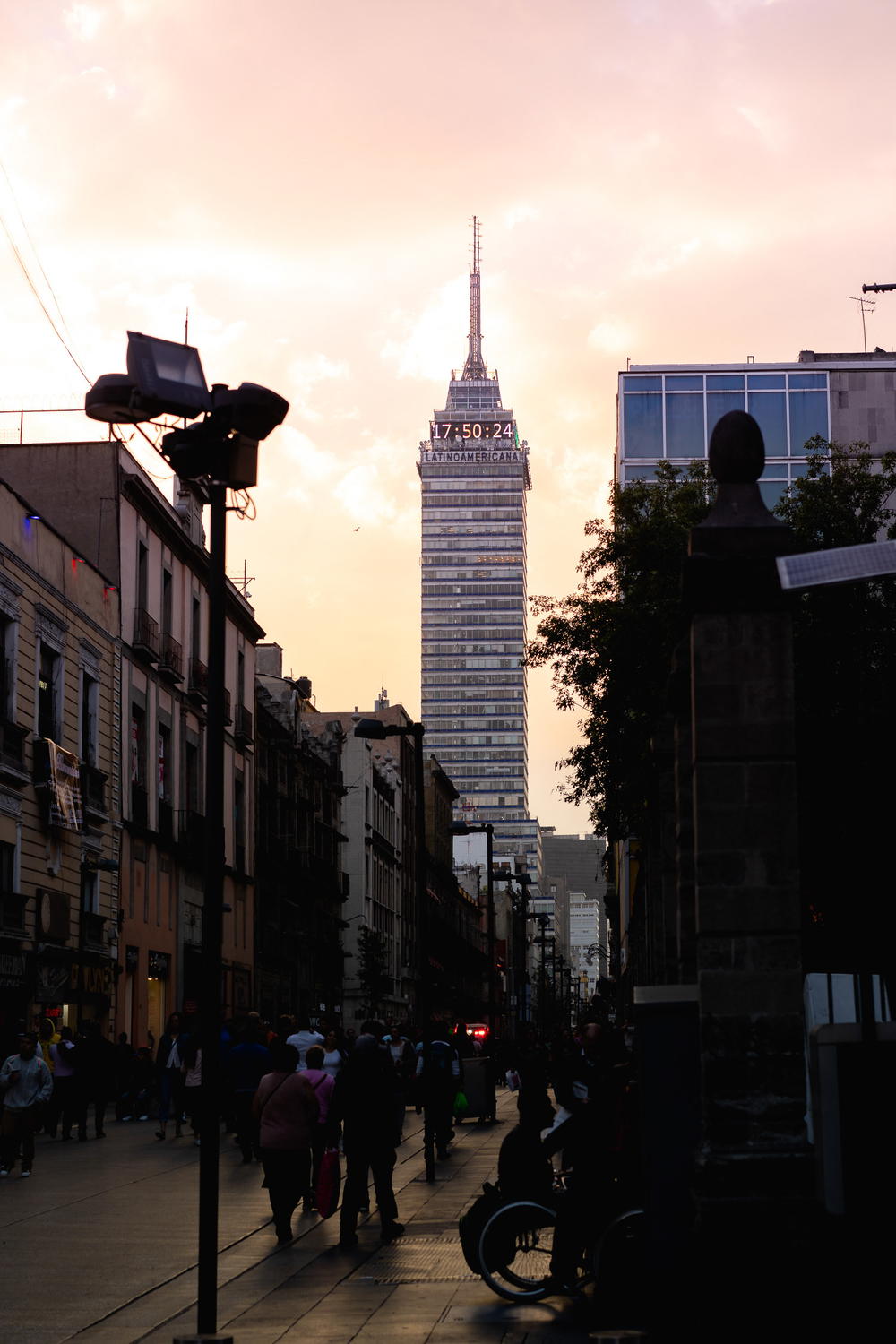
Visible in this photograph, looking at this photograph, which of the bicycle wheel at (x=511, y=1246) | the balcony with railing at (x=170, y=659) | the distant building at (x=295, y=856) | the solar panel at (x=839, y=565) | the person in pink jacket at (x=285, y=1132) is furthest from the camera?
the distant building at (x=295, y=856)

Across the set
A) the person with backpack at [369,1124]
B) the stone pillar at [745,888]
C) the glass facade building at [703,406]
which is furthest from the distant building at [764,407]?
the stone pillar at [745,888]

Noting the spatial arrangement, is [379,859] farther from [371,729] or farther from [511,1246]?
[511,1246]

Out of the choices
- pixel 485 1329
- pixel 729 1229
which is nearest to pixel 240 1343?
pixel 485 1329

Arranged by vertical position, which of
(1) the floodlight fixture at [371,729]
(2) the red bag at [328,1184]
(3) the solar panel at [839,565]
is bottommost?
(2) the red bag at [328,1184]

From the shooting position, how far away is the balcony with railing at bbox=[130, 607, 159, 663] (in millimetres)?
42531

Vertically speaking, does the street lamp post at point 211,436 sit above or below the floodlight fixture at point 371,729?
below

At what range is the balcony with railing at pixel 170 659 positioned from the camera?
1766 inches

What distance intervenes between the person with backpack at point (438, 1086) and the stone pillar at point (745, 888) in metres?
12.2

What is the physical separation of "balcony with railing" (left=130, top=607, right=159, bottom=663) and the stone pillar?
32.8 metres

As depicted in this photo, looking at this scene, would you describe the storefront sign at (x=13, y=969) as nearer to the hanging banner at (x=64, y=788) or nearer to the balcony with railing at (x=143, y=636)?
the hanging banner at (x=64, y=788)

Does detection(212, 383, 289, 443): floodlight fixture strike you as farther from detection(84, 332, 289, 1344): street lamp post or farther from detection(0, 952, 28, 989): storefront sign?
detection(0, 952, 28, 989): storefront sign

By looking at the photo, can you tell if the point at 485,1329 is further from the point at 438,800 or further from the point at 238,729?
the point at 438,800

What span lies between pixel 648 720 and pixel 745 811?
18.2 metres

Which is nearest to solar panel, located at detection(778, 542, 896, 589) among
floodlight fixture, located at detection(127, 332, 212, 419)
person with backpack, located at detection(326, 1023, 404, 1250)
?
floodlight fixture, located at detection(127, 332, 212, 419)
